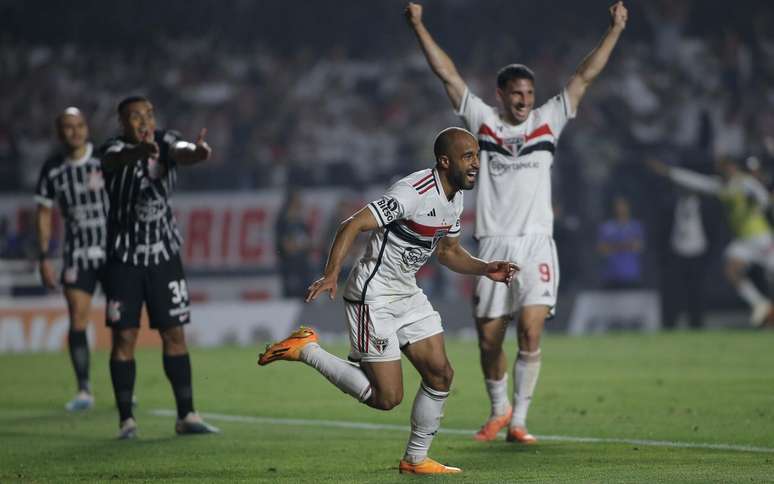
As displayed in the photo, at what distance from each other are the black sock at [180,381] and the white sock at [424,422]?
2.98m

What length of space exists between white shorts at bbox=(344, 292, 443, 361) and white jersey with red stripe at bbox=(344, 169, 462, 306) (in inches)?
2.4

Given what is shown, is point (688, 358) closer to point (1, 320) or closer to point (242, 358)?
point (242, 358)

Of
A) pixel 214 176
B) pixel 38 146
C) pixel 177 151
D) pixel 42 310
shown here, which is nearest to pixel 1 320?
pixel 42 310

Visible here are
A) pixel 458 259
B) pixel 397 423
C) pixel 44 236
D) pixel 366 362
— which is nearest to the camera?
pixel 366 362

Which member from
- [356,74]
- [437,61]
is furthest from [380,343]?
[356,74]

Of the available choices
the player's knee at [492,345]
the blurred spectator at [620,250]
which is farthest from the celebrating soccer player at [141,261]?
the blurred spectator at [620,250]

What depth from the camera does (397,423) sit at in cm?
1099

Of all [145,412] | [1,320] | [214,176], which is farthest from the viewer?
[214,176]

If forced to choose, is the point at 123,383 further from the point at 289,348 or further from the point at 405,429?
the point at 289,348

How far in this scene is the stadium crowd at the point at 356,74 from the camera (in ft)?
86.4

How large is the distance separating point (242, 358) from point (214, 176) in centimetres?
523

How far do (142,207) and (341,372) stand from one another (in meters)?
2.79

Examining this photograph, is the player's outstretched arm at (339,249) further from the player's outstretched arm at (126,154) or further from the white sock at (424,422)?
the player's outstretched arm at (126,154)

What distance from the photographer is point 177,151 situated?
955 centimetres
